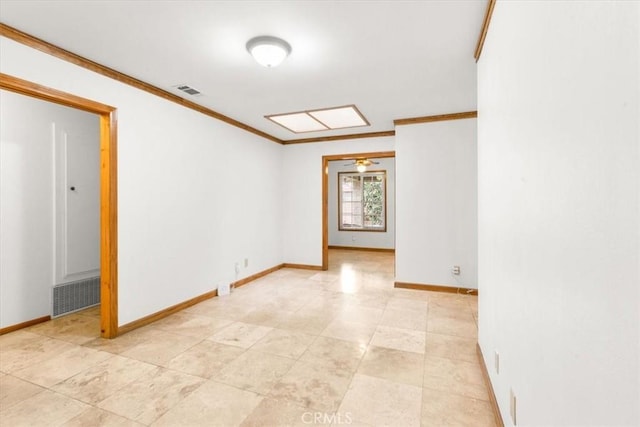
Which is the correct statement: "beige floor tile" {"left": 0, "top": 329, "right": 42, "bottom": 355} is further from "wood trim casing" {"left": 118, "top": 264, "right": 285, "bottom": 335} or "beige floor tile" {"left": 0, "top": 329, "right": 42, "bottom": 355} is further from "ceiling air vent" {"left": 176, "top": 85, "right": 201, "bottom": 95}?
"ceiling air vent" {"left": 176, "top": 85, "right": 201, "bottom": 95}

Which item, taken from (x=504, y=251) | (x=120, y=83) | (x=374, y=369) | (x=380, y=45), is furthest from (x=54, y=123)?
(x=504, y=251)

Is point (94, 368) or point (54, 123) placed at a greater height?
point (54, 123)

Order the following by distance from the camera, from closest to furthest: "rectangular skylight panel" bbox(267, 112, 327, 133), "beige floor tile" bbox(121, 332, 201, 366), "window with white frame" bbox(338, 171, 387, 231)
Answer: "beige floor tile" bbox(121, 332, 201, 366) → "rectangular skylight panel" bbox(267, 112, 327, 133) → "window with white frame" bbox(338, 171, 387, 231)

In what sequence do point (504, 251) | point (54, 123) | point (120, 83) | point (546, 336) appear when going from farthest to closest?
point (54, 123)
point (120, 83)
point (504, 251)
point (546, 336)

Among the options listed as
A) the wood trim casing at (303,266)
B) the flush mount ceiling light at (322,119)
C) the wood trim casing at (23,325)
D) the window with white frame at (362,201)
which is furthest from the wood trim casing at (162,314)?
the window with white frame at (362,201)

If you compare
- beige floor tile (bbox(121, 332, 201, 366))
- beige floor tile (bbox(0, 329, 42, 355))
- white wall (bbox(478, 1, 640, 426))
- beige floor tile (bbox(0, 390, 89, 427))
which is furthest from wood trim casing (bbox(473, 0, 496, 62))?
beige floor tile (bbox(0, 329, 42, 355))

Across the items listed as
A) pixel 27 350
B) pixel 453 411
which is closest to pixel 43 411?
pixel 27 350

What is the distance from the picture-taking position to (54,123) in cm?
347

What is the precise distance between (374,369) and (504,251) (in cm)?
137

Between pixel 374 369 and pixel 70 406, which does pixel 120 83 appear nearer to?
pixel 70 406

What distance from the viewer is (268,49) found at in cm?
234

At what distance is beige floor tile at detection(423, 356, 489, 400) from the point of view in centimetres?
204

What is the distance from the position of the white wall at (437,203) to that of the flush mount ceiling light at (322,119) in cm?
77

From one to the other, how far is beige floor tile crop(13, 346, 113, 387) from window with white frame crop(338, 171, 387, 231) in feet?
22.4
